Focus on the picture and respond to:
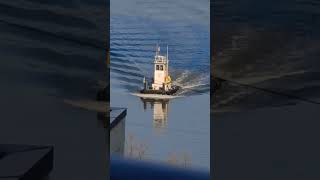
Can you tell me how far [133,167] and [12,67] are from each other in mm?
1039

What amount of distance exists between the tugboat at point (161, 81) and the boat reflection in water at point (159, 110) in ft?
0.20

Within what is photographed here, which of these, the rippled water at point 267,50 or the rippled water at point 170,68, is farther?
the rippled water at point 170,68

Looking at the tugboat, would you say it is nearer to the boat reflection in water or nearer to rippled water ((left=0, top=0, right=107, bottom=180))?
the boat reflection in water

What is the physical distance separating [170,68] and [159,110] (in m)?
0.30

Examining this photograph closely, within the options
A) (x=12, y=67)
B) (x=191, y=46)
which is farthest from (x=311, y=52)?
(x=12, y=67)

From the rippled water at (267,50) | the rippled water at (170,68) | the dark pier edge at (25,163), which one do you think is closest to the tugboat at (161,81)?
the rippled water at (170,68)

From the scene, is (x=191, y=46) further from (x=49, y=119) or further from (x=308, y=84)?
(x=49, y=119)

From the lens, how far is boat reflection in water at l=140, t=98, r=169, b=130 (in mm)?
3043

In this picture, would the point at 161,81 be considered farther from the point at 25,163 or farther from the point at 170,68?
the point at 25,163

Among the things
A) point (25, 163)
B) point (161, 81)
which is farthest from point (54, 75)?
point (25, 163)

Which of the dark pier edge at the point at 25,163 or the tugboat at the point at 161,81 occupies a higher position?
the tugboat at the point at 161,81

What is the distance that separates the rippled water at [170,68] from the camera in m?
2.99

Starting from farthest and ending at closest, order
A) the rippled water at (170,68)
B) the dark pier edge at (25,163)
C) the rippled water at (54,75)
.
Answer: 1. the rippled water at (170,68)
2. the rippled water at (54,75)
3. the dark pier edge at (25,163)

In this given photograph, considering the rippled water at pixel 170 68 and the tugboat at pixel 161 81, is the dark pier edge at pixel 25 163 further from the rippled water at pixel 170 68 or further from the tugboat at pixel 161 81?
the tugboat at pixel 161 81
